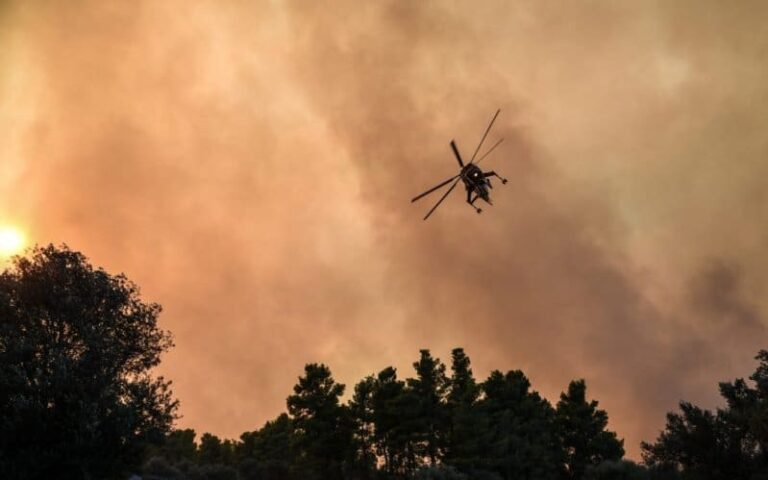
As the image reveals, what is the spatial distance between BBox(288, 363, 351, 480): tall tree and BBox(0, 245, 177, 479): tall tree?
124 ft

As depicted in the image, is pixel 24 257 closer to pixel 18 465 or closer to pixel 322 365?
pixel 18 465

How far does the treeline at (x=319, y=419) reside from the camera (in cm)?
3362

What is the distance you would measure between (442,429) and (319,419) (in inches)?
710

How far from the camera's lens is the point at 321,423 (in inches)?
2987

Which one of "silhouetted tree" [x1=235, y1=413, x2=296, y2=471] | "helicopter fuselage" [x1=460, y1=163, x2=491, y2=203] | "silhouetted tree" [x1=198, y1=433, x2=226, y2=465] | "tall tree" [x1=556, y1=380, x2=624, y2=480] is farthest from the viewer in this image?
→ "silhouetted tree" [x1=198, y1=433, x2=226, y2=465]

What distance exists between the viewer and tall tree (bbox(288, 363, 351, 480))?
76.4 meters

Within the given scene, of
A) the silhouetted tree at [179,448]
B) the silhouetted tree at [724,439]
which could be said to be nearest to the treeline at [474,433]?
the silhouetted tree at [724,439]

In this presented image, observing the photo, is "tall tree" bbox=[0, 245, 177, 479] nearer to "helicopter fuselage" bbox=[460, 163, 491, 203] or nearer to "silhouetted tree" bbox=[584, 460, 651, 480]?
"helicopter fuselage" bbox=[460, 163, 491, 203]

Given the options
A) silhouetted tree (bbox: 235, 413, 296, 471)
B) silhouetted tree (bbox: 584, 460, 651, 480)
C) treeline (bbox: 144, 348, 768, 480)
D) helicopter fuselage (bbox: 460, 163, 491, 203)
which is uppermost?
silhouetted tree (bbox: 235, 413, 296, 471)

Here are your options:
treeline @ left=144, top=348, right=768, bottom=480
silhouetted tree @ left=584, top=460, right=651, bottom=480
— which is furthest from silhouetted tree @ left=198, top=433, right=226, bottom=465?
silhouetted tree @ left=584, top=460, right=651, bottom=480

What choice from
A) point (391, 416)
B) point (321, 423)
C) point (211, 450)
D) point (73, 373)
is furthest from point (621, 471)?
point (211, 450)

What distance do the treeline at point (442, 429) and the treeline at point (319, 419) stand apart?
0.20 metres

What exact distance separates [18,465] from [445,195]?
35.6m

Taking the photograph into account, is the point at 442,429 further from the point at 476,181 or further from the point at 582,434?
the point at 476,181
